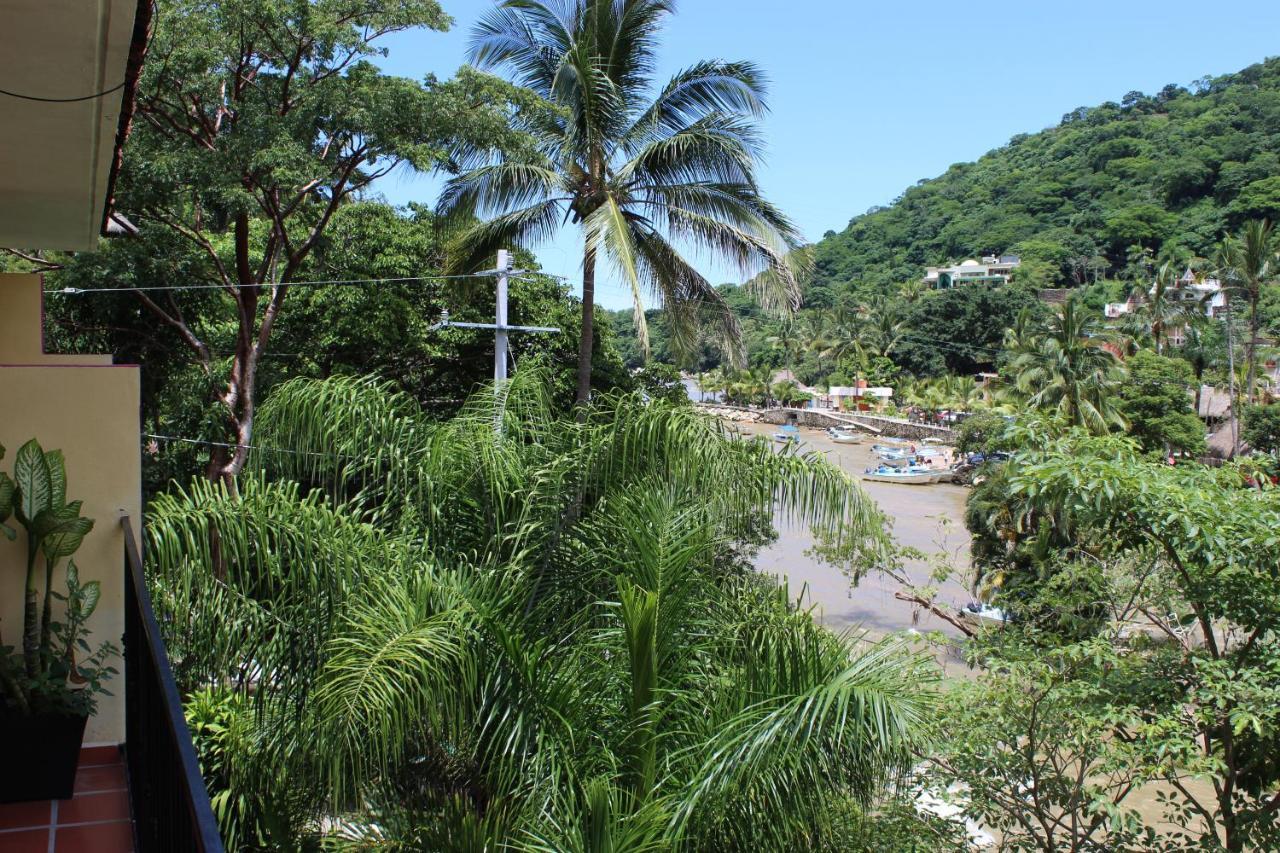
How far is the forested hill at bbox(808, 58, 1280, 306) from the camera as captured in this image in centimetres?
7912

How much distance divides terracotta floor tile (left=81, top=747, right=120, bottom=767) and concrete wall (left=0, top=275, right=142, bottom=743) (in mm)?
38

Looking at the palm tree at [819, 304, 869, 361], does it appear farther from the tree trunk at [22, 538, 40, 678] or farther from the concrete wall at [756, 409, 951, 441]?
the tree trunk at [22, 538, 40, 678]

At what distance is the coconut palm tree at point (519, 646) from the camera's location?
193 inches

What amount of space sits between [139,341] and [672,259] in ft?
27.1

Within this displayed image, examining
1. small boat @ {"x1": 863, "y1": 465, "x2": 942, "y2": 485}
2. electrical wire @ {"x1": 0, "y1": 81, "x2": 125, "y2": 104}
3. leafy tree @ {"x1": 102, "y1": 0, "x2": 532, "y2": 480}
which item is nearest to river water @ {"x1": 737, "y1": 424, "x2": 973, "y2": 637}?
small boat @ {"x1": 863, "y1": 465, "x2": 942, "y2": 485}

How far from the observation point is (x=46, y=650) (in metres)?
3.37

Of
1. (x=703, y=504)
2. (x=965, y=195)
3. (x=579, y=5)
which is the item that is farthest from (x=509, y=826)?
(x=965, y=195)

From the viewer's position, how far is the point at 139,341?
48.2ft

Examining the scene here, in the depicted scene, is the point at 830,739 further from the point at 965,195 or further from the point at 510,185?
the point at 965,195

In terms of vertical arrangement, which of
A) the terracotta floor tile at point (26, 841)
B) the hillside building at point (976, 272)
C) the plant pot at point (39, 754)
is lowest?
the terracotta floor tile at point (26, 841)

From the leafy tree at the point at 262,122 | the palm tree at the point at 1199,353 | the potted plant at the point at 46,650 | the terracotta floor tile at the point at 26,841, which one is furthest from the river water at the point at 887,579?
the palm tree at the point at 1199,353

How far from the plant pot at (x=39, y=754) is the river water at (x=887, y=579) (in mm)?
12976

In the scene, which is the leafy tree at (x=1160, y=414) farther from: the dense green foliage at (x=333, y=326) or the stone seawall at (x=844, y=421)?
the dense green foliage at (x=333, y=326)

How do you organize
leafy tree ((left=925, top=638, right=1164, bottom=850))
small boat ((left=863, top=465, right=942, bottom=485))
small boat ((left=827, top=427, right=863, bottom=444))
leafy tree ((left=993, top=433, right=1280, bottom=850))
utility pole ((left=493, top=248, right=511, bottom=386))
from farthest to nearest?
small boat ((left=827, top=427, right=863, bottom=444)) < small boat ((left=863, top=465, right=942, bottom=485)) < utility pole ((left=493, top=248, right=511, bottom=386)) < leafy tree ((left=925, top=638, right=1164, bottom=850)) < leafy tree ((left=993, top=433, right=1280, bottom=850))
